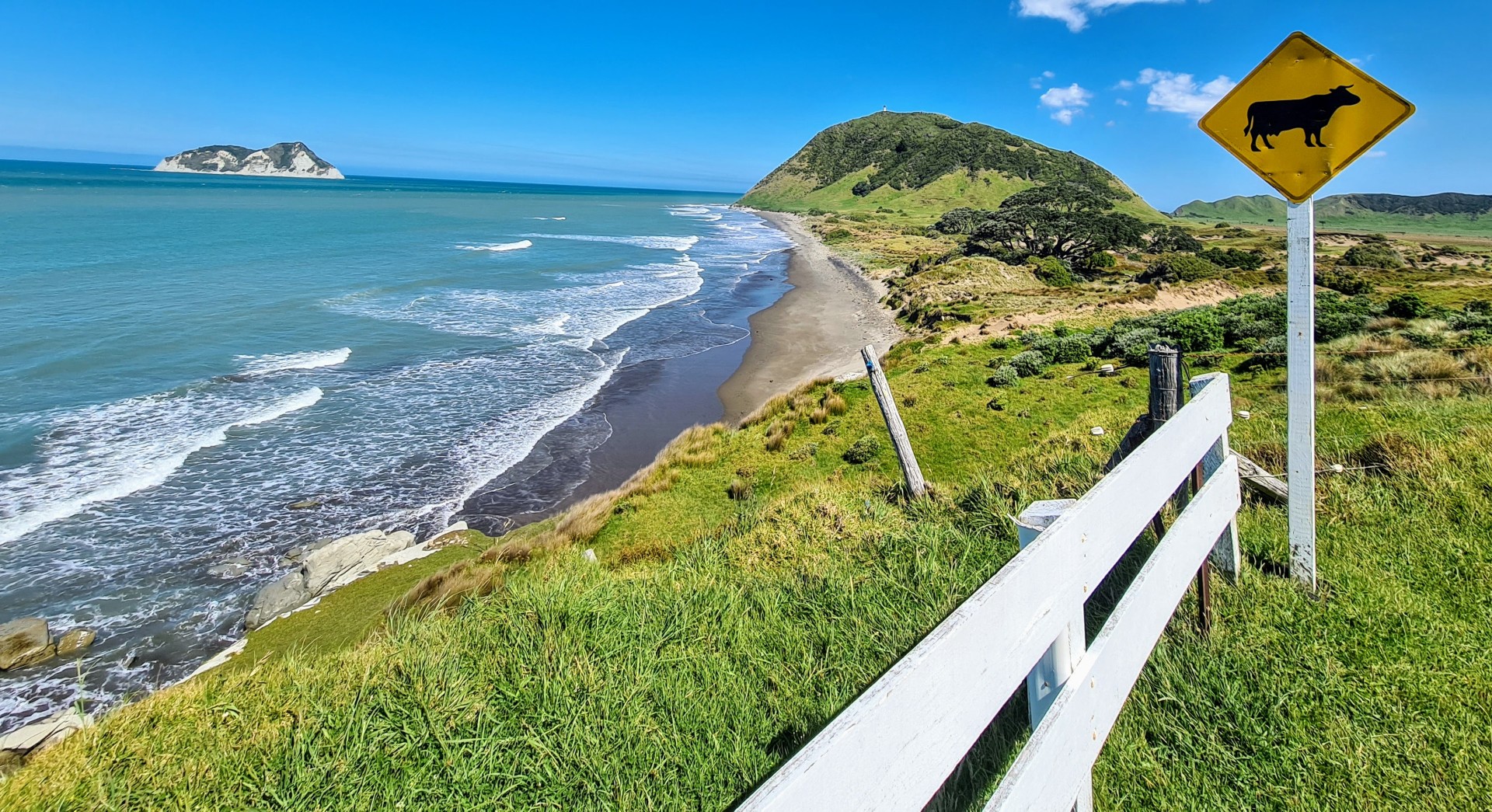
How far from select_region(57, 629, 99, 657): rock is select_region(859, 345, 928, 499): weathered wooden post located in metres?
10.6

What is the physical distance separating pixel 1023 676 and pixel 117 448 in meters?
19.7

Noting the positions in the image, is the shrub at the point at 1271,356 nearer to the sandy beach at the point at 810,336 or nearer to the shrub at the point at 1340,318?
the shrub at the point at 1340,318

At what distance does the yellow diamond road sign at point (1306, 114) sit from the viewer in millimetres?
3359

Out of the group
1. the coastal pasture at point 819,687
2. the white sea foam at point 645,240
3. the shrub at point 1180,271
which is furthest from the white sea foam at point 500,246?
the coastal pasture at point 819,687

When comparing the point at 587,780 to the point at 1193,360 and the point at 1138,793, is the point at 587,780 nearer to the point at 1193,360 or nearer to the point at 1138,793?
the point at 1138,793

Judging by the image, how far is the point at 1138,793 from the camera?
2541mm

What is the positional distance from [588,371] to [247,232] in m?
53.0

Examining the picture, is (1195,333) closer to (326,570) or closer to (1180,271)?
(1180,271)

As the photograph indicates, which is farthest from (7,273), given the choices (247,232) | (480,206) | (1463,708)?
(480,206)

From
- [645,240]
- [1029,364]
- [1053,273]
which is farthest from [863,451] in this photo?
[645,240]

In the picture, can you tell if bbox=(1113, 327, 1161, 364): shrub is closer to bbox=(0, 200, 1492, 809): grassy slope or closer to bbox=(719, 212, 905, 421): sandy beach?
bbox=(719, 212, 905, 421): sandy beach

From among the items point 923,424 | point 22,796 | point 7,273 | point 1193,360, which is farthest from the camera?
point 7,273

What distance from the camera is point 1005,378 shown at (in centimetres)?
1512

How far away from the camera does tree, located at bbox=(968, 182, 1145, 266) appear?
44.4 metres
